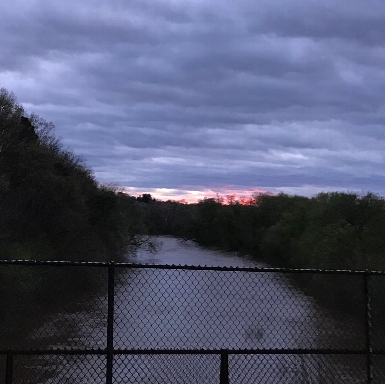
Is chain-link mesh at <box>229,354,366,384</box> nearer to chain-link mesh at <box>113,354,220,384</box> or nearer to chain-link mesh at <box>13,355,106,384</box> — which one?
chain-link mesh at <box>113,354,220,384</box>

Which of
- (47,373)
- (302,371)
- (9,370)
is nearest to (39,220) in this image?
(47,373)

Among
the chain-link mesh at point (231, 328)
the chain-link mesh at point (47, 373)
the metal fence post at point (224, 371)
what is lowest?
the chain-link mesh at point (231, 328)

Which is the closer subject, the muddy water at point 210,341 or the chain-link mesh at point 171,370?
the chain-link mesh at point 171,370

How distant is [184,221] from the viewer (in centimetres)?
8844

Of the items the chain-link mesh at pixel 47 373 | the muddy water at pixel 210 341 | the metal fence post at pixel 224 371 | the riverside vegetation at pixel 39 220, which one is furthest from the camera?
the riverside vegetation at pixel 39 220

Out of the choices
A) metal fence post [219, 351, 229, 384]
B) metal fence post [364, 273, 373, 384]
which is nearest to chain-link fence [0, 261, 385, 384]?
metal fence post [364, 273, 373, 384]

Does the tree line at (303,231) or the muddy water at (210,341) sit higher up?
the tree line at (303,231)

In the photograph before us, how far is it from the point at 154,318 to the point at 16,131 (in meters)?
16.5

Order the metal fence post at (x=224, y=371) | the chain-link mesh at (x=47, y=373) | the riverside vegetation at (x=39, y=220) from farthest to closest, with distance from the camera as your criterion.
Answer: the riverside vegetation at (x=39, y=220) < the chain-link mesh at (x=47, y=373) < the metal fence post at (x=224, y=371)

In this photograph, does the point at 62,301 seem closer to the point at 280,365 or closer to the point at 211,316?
the point at 211,316

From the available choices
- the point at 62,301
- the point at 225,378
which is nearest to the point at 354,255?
the point at 62,301

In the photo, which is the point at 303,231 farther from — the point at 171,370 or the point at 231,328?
the point at 171,370

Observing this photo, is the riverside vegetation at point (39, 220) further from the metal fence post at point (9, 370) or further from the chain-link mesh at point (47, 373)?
the metal fence post at point (9, 370)

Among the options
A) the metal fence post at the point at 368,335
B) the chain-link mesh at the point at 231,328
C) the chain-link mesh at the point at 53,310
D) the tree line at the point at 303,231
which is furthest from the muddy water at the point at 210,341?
the metal fence post at the point at 368,335
